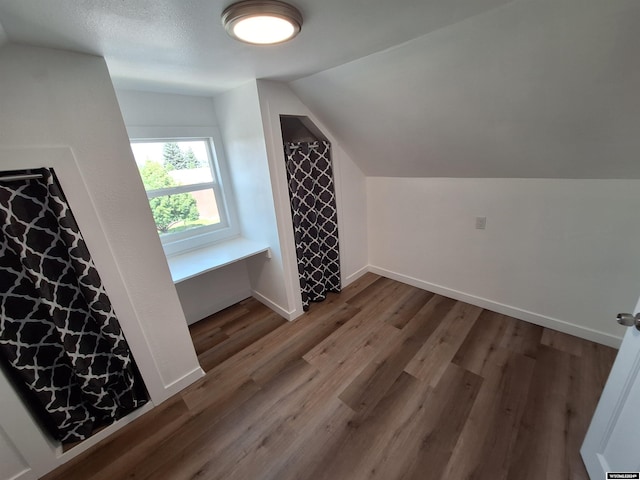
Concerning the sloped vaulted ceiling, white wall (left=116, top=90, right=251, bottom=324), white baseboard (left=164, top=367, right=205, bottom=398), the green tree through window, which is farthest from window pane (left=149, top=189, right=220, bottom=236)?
the sloped vaulted ceiling

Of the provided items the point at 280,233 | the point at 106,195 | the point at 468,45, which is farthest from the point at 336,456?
the point at 468,45

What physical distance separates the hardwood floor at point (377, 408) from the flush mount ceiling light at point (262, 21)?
204 cm

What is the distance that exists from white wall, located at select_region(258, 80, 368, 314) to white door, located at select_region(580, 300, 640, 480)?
2.04 metres

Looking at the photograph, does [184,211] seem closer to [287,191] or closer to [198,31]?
[287,191]

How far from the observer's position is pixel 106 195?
1.39m

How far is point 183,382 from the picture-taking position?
6.17 feet

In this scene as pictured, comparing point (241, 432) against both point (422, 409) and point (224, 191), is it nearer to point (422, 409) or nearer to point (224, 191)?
point (422, 409)

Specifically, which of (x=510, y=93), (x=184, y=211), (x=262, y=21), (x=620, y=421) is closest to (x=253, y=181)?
(x=184, y=211)

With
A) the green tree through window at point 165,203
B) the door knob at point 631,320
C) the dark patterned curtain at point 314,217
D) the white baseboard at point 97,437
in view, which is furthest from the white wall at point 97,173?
the door knob at point 631,320

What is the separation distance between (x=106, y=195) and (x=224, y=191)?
1.28 m

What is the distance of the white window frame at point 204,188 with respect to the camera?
2164 mm

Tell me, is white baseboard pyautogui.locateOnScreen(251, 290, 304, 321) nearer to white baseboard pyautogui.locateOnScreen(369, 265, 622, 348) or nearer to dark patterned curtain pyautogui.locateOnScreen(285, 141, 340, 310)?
dark patterned curtain pyautogui.locateOnScreen(285, 141, 340, 310)

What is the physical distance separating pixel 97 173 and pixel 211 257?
1.10 meters

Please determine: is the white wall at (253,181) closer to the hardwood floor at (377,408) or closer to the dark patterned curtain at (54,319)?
the hardwood floor at (377,408)
